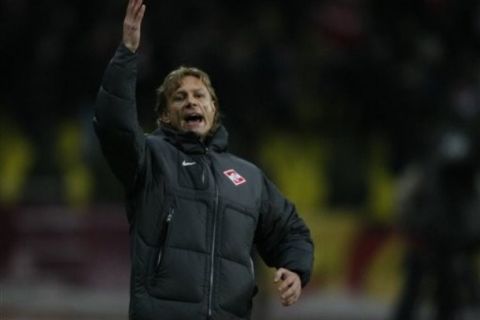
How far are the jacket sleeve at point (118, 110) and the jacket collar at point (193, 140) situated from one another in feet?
0.97

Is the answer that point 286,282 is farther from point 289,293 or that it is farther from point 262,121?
point 262,121

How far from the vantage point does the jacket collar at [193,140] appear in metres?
5.57

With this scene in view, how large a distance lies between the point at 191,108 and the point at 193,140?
0.40 ft

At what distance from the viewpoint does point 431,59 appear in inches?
566

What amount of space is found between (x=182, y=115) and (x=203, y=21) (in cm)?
919

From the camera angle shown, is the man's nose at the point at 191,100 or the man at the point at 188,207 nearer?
the man at the point at 188,207

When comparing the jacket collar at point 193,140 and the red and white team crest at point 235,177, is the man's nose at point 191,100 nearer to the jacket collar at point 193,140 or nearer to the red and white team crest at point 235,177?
the jacket collar at point 193,140

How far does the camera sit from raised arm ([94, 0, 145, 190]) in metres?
5.22

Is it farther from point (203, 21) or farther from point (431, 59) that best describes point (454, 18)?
point (203, 21)

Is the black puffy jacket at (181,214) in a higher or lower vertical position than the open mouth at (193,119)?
lower

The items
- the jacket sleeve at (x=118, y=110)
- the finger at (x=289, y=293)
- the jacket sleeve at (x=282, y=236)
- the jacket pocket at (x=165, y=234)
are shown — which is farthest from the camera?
the jacket sleeve at (x=282, y=236)

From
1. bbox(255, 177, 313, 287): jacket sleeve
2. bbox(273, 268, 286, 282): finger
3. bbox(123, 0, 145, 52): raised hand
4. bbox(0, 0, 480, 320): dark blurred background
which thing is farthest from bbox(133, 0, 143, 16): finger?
bbox(0, 0, 480, 320): dark blurred background

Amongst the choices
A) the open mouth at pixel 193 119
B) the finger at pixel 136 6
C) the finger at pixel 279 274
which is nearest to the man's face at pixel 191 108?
the open mouth at pixel 193 119

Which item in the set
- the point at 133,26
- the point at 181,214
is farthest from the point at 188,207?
the point at 133,26
